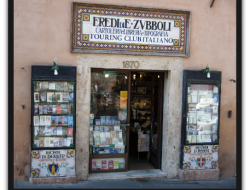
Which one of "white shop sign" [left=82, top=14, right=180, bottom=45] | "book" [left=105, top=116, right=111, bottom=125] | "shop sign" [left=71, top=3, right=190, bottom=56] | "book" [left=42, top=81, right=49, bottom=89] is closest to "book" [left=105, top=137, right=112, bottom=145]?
"book" [left=105, top=116, right=111, bottom=125]

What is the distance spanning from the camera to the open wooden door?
6.29 m

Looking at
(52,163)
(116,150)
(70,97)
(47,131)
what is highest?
(70,97)

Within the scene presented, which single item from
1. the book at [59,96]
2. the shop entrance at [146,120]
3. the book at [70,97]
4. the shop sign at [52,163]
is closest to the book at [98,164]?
the shop sign at [52,163]

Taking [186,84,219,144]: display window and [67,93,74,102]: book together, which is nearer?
[67,93,74,102]: book

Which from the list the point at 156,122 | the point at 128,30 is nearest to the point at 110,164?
the point at 156,122

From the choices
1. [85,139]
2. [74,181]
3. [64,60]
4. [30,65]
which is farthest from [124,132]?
[30,65]

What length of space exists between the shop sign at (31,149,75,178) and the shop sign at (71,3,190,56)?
2.40m

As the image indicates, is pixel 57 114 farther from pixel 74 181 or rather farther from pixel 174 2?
pixel 174 2

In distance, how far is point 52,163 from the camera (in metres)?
5.32

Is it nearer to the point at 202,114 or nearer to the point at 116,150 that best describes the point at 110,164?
the point at 116,150

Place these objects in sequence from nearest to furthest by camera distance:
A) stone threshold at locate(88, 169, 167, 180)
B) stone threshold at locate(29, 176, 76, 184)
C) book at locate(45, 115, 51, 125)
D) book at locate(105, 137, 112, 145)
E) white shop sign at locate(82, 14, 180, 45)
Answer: stone threshold at locate(29, 176, 76, 184) → book at locate(45, 115, 51, 125) → white shop sign at locate(82, 14, 180, 45) → stone threshold at locate(88, 169, 167, 180) → book at locate(105, 137, 112, 145)

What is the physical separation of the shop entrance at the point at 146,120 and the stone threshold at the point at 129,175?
0.95 feet

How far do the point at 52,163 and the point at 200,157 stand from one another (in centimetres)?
358

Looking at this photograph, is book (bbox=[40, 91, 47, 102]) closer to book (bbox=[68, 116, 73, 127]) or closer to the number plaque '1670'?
book (bbox=[68, 116, 73, 127])
